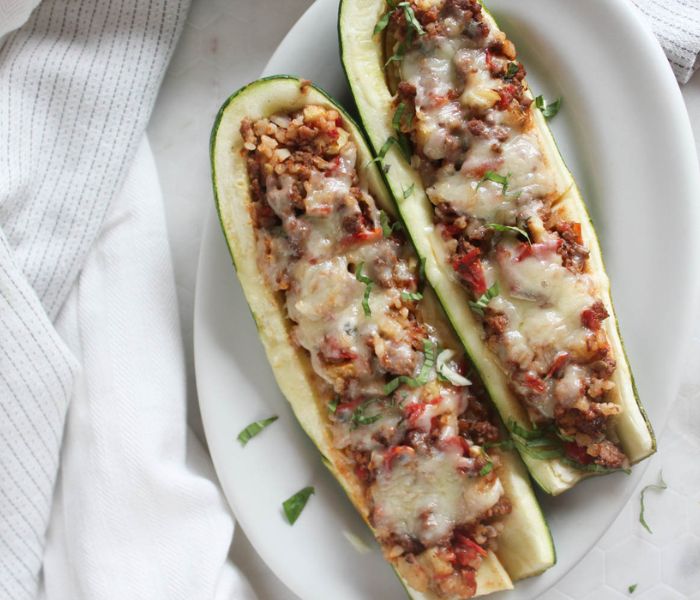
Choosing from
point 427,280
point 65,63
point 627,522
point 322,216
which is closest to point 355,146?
point 322,216

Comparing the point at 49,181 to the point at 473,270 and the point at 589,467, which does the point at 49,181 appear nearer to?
the point at 473,270

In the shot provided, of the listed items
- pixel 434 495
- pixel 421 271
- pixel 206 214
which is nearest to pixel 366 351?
pixel 421 271

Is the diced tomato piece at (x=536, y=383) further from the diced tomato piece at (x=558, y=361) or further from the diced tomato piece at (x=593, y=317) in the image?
the diced tomato piece at (x=593, y=317)

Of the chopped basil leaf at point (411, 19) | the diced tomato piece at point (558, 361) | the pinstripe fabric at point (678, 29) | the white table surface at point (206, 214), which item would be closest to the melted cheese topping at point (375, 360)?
the chopped basil leaf at point (411, 19)

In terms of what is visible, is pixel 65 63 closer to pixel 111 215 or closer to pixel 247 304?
pixel 111 215

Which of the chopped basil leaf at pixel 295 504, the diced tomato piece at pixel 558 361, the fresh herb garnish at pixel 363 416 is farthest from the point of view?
the chopped basil leaf at pixel 295 504
